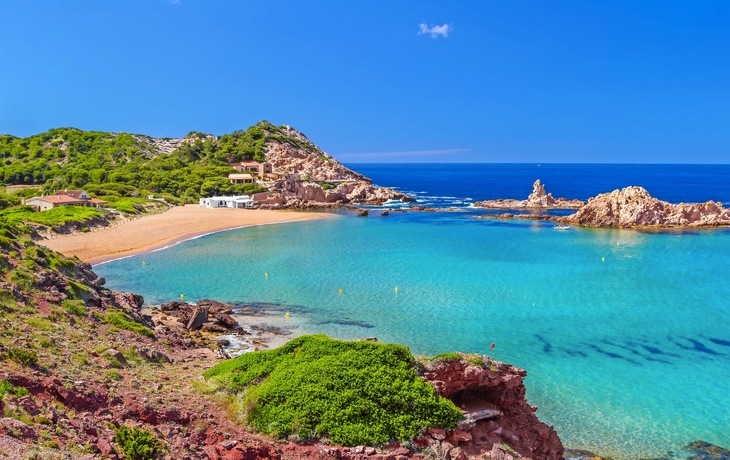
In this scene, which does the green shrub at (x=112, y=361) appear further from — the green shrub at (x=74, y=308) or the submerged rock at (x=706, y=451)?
the submerged rock at (x=706, y=451)

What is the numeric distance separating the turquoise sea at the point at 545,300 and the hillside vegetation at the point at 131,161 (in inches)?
1589

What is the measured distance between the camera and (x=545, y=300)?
95.6ft

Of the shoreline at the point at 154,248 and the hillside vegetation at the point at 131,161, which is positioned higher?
the hillside vegetation at the point at 131,161

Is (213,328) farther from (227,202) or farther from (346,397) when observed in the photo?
(227,202)

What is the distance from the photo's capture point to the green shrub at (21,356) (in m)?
11.6

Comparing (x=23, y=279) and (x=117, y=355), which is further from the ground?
(x=23, y=279)

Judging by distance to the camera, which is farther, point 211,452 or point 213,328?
point 213,328

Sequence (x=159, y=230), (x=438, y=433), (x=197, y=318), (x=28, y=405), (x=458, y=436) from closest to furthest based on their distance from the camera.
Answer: (x=28, y=405) < (x=438, y=433) < (x=458, y=436) < (x=197, y=318) < (x=159, y=230)

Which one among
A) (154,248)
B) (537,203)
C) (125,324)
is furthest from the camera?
(537,203)

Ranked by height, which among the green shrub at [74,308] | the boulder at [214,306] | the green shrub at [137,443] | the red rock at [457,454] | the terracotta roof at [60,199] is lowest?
the boulder at [214,306]

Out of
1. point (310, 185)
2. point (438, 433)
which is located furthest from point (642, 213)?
point (438, 433)

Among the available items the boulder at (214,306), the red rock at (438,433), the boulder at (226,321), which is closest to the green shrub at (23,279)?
the boulder at (226,321)

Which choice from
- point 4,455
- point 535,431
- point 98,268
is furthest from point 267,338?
point 98,268

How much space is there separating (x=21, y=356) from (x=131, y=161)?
10829 centimetres
